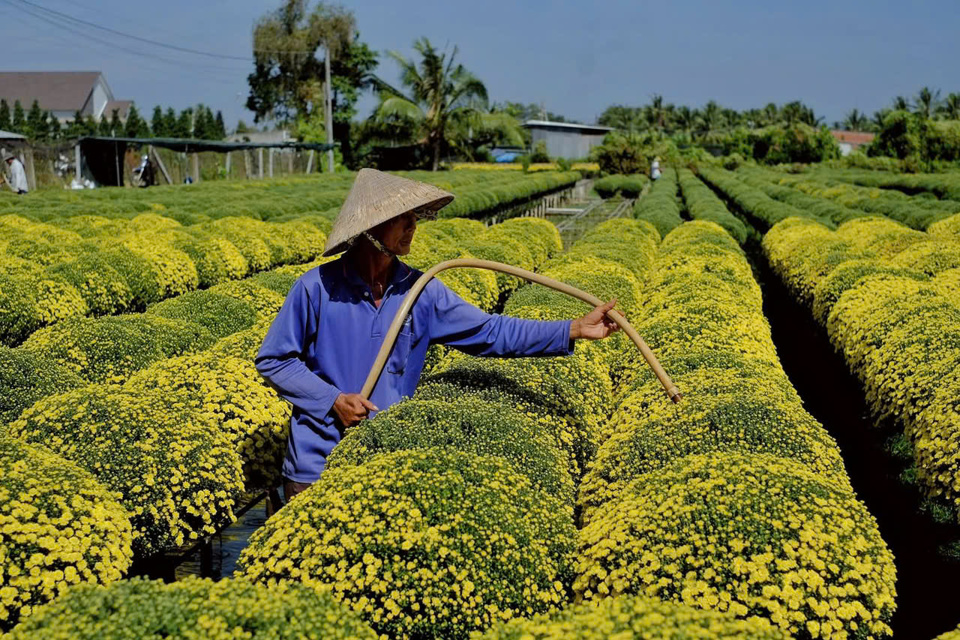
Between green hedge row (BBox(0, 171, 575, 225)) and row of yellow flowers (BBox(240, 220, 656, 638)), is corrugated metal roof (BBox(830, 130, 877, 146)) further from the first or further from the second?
row of yellow flowers (BBox(240, 220, 656, 638))

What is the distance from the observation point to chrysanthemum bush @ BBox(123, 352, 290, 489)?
4.93 metres

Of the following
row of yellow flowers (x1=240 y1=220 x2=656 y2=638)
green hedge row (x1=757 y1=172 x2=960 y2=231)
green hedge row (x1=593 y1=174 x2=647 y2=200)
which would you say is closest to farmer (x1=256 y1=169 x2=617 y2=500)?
row of yellow flowers (x1=240 y1=220 x2=656 y2=638)

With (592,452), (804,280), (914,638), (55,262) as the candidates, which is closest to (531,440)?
(592,452)

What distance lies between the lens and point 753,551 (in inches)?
124

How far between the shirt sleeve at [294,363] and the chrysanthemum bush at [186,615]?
45.1 inches

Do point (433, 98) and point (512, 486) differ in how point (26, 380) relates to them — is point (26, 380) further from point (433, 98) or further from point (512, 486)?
point (433, 98)

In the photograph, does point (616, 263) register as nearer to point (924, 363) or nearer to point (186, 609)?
point (924, 363)

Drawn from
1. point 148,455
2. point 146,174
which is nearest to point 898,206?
point 148,455

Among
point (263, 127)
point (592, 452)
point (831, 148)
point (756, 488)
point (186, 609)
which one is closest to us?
point (186, 609)

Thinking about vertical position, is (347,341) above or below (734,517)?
above

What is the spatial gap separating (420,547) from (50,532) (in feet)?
4.30

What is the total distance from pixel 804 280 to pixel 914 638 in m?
7.75

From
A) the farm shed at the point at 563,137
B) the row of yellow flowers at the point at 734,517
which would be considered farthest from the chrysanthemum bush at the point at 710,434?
the farm shed at the point at 563,137

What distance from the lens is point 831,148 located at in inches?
2682
